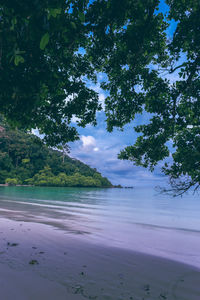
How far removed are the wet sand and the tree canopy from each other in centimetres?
331

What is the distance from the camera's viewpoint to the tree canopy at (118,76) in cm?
480

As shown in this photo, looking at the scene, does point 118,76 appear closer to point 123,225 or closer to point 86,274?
point 86,274

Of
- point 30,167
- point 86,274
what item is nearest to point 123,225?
point 86,274

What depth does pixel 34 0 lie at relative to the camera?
3.04 meters

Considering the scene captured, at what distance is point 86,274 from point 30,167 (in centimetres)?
8404

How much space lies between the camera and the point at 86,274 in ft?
14.3

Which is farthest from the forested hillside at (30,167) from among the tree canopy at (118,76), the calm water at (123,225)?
the tree canopy at (118,76)

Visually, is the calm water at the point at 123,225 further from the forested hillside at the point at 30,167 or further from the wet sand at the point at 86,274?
the forested hillside at the point at 30,167

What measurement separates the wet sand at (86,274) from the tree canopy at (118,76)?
3.31 m

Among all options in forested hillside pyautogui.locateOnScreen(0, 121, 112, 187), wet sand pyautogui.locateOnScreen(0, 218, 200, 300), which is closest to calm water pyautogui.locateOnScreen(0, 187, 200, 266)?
wet sand pyautogui.locateOnScreen(0, 218, 200, 300)

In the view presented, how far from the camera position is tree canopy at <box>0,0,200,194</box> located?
4797mm

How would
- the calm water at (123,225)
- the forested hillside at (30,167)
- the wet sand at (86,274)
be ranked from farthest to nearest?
the forested hillside at (30,167) → the calm water at (123,225) → the wet sand at (86,274)

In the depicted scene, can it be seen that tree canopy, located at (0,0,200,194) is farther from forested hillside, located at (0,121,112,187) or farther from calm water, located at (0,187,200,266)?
forested hillside, located at (0,121,112,187)

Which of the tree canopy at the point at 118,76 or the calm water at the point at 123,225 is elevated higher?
the tree canopy at the point at 118,76
